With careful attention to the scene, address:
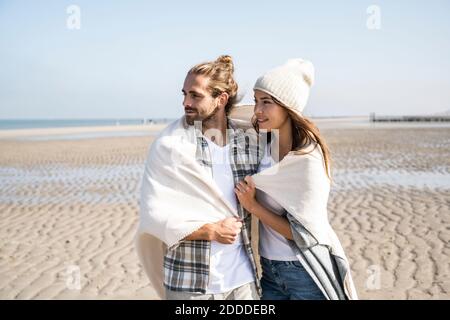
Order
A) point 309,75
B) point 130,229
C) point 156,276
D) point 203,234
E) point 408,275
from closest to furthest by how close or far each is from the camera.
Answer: point 203,234 → point 309,75 → point 156,276 → point 408,275 → point 130,229

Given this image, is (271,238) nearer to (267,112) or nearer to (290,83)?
(267,112)

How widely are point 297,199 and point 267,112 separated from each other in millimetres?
519

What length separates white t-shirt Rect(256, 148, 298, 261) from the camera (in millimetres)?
2662

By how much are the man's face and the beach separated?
123 inches

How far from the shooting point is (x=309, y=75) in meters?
2.64

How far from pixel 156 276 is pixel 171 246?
1.32 feet

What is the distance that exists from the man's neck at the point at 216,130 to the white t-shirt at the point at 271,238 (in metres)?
0.28

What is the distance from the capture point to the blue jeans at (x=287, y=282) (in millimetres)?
2584

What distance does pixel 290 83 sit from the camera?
258 centimetres

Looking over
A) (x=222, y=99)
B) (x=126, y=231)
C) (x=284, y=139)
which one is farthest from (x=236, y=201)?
(x=126, y=231)

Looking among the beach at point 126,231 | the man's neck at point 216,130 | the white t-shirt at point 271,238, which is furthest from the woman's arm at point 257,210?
the beach at point 126,231

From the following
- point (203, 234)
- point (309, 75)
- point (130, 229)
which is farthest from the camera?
point (130, 229)
